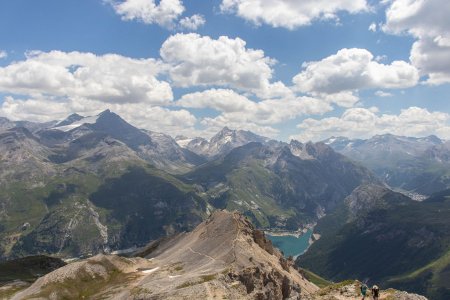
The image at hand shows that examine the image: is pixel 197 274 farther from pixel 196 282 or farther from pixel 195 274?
pixel 196 282

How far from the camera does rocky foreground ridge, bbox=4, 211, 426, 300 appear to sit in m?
118

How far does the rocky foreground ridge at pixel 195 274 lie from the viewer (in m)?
118

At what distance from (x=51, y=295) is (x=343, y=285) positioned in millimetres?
99804

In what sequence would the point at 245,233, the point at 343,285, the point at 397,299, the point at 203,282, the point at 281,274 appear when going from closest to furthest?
the point at 397,299, the point at 343,285, the point at 203,282, the point at 281,274, the point at 245,233

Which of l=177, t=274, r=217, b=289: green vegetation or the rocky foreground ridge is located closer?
l=177, t=274, r=217, b=289: green vegetation

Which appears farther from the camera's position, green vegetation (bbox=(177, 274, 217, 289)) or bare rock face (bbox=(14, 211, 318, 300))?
bare rock face (bbox=(14, 211, 318, 300))

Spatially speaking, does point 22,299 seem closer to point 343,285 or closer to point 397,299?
Answer: point 343,285

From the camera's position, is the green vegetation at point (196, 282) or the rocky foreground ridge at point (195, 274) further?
the rocky foreground ridge at point (195, 274)

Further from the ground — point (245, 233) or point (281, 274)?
point (245, 233)

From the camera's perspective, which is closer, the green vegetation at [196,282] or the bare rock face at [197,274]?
the green vegetation at [196,282]

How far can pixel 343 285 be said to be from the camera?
78125mm

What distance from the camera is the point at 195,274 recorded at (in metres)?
131

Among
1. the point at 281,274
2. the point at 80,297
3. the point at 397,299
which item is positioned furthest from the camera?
the point at 281,274

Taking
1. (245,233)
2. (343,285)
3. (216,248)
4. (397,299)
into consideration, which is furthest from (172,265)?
(397,299)
